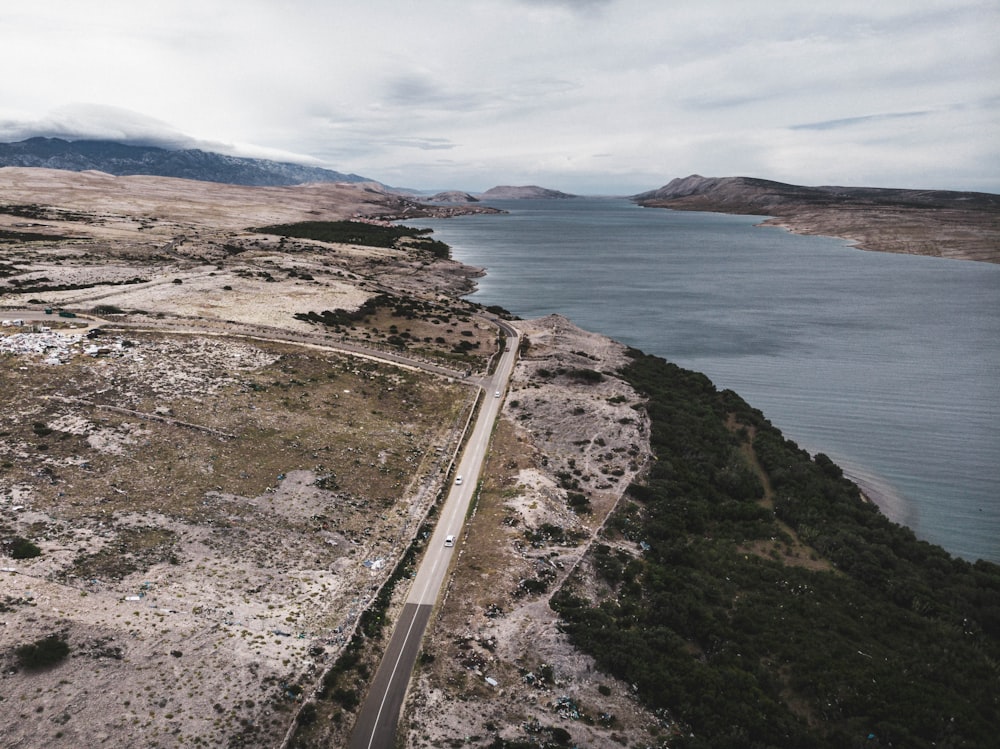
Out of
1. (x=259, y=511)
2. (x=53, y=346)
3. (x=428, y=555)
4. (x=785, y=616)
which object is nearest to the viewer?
(x=785, y=616)

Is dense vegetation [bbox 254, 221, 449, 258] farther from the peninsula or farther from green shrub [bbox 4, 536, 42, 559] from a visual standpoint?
green shrub [bbox 4, 536, 42, 559]

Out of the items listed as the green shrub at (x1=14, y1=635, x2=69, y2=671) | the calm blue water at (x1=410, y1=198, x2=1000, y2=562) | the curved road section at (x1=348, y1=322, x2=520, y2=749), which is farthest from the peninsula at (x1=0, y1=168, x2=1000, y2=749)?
the calm blue water at (x1=410, y1=198, x2=1000, y2=562)

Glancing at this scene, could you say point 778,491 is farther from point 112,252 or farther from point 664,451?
point 112,252

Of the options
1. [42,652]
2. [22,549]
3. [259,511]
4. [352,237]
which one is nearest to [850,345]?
[259,511]

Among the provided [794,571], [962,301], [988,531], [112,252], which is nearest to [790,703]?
[794,571]

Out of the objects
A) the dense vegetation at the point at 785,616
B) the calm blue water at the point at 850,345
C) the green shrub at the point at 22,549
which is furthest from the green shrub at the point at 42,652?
the calm blue water at the point at 850,345

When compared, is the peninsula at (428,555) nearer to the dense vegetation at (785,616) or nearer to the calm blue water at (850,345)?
the dense vegetation at (785,616)

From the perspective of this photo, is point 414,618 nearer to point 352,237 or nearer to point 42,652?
point 42,652
